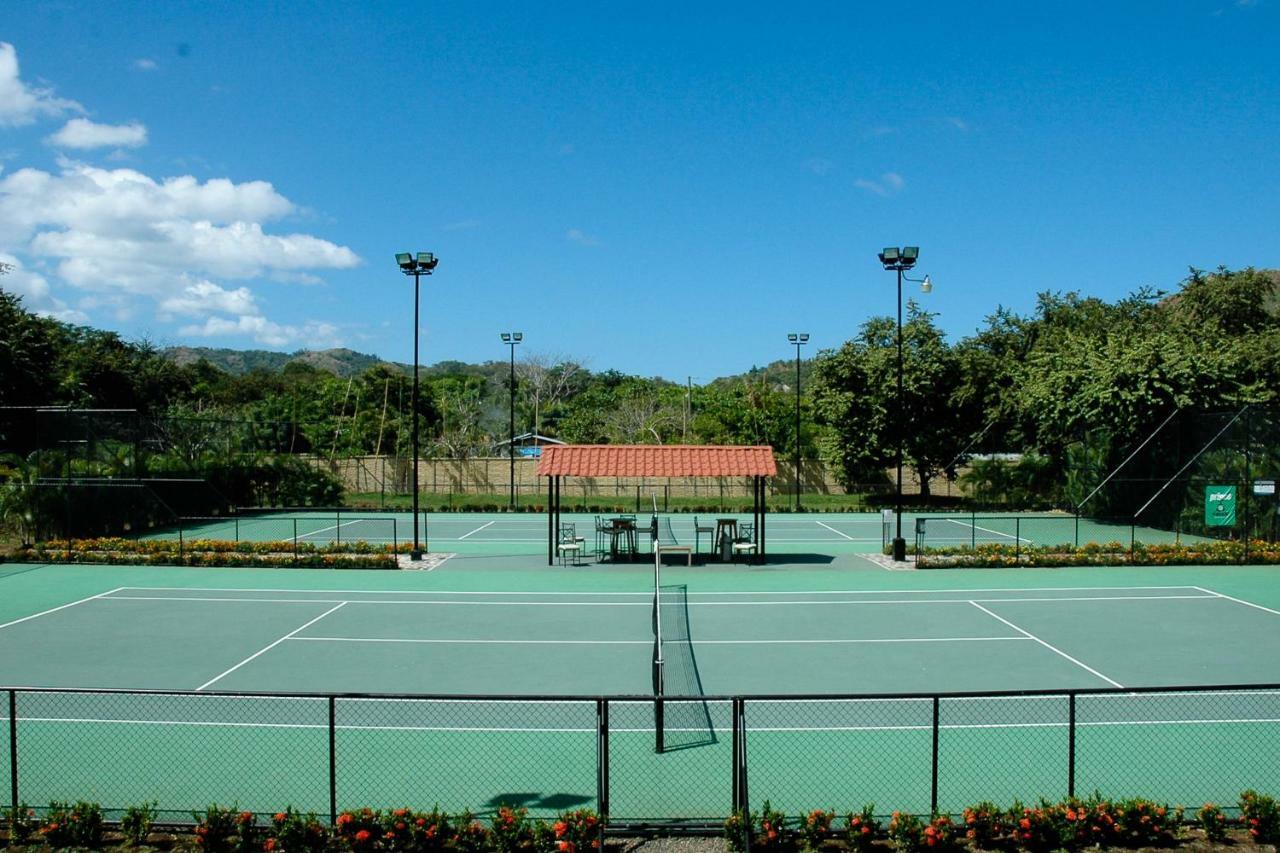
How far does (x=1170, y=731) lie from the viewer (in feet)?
37.2

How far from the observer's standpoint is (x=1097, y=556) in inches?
989

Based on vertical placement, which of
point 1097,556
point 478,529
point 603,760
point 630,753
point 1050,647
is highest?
point 603,760

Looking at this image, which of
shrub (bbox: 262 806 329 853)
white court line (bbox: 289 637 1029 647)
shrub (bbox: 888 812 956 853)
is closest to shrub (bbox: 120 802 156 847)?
shrub (bbox: 262 806 329 853)

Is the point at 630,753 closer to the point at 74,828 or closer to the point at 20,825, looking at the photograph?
the point at 74,828

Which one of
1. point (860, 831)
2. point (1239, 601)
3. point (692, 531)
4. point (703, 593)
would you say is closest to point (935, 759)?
point (860, 831)

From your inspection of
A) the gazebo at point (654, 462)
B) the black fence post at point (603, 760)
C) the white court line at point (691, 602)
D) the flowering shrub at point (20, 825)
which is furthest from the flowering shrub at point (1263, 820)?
the gazebo at point (654, 462)

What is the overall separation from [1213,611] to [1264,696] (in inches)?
274

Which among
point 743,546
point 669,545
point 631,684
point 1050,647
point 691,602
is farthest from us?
point 669,545

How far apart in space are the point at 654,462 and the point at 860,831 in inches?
723

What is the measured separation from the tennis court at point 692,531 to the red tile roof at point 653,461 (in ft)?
12.5

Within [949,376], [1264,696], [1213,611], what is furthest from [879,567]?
[949,376]

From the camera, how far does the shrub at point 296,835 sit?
26.1ft

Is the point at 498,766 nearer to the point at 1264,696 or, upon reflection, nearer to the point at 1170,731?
the point at 1170,731

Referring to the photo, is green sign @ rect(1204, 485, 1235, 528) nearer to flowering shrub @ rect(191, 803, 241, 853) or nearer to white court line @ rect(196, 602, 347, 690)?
white court line @ rect(196, 602, 347, 690)
